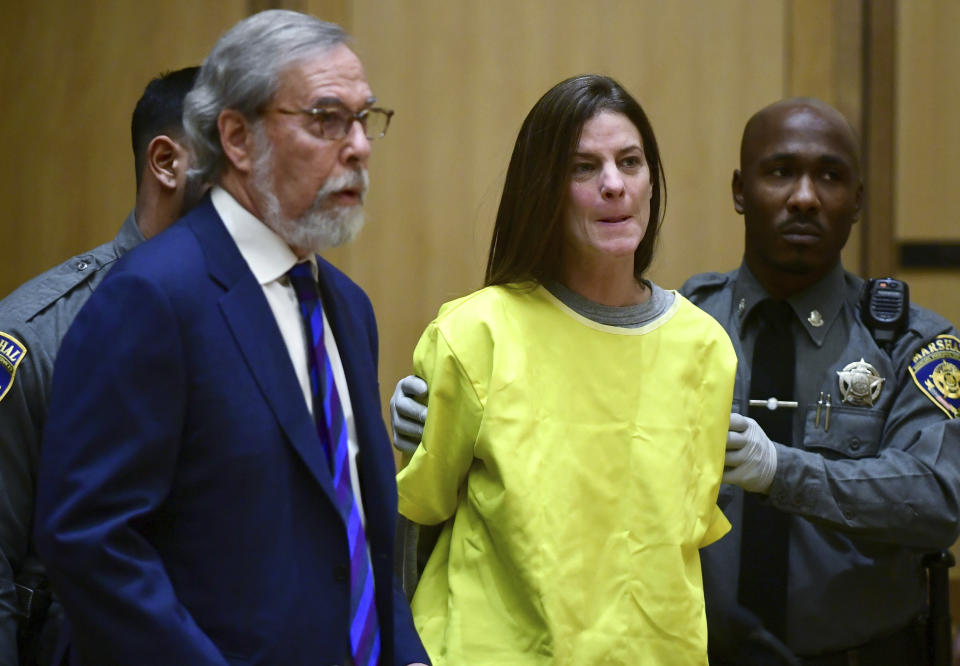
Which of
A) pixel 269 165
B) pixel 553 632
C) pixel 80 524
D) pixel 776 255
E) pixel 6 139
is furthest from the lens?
pixel 6 139

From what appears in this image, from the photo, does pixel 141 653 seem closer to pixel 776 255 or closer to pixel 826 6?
pixel 776 255

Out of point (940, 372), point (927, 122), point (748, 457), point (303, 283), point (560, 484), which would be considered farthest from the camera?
point (927, 122)

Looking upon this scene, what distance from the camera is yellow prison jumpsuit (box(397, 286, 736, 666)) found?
1705mm

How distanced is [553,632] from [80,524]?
2.37 feet

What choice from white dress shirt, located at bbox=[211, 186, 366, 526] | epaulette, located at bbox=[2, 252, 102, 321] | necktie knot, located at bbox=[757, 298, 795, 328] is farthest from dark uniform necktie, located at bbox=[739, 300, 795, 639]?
epaulette, located at bbox=[2, 252, 102, 321]

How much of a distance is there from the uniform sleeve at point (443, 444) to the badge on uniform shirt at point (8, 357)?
61 cm

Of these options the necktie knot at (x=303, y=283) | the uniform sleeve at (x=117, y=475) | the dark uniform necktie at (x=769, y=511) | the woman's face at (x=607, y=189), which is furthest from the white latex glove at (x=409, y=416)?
the dark uniform necktie at (x=769, y=511)

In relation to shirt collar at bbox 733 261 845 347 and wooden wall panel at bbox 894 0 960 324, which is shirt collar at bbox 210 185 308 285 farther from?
wooden wall panel at bbox 894 0 960 324

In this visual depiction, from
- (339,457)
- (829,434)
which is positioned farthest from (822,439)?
(339,457)

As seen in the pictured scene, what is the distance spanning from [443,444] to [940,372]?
117cm

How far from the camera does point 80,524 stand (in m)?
1.23

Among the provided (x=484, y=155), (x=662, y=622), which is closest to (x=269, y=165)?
(x=662, y=622)

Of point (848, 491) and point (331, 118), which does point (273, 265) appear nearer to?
point (331, 118)

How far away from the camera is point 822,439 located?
2.39 m
